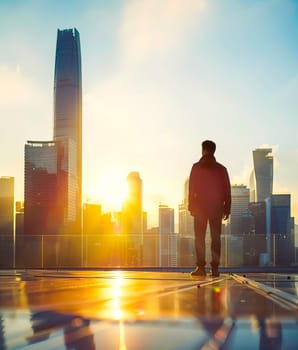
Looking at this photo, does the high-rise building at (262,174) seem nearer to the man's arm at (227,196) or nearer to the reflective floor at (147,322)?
the man's arm at (227,196)

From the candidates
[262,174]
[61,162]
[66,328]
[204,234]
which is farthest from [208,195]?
[262,174]

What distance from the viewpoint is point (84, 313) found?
1.77 meters

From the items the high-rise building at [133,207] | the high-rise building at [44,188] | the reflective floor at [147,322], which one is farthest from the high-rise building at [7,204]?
the reflective floor at [147,322]

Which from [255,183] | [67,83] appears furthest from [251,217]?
[67,83]

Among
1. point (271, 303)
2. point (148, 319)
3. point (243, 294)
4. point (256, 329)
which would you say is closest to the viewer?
point (256, 329)

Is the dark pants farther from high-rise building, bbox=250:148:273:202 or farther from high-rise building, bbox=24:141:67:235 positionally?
high-rise building, bbox=250:148:273:202

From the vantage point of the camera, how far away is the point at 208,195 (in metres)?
4.59

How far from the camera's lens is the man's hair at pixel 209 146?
181 inches

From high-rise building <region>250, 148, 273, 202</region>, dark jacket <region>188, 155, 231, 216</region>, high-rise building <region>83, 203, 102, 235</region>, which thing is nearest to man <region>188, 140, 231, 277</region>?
dark jacket <region>188, 155, 231, 216</region>

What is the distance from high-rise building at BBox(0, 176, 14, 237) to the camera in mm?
105250

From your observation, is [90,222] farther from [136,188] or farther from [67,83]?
[67,83]

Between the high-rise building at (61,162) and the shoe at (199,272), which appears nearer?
the shoe at (199,272)

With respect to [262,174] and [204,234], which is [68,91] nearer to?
[262,174]

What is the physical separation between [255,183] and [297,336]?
165 metres
